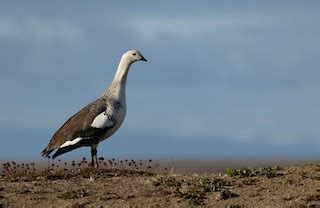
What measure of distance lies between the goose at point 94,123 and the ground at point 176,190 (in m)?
2.26

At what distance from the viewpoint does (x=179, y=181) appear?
19.1 m

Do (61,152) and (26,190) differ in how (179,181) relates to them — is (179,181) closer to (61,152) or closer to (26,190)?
(26,190)

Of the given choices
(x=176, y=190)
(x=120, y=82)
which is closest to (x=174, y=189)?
(x=176, y=190)

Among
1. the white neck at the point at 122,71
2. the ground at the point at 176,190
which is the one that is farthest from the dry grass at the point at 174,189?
the white neck at the point at 122,71

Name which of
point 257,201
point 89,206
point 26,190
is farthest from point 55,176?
point 257,201

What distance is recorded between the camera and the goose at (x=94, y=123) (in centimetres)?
2275

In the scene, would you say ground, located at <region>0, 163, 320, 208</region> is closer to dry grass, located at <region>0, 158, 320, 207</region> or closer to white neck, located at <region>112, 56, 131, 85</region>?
dry grass, located at <region>0, 158, 320, 207</region>

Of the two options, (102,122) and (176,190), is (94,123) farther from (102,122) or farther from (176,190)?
(176,190)

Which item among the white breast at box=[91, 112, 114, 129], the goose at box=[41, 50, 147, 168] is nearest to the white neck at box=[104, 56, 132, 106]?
the goose at box=[41, 50, 147, 168]

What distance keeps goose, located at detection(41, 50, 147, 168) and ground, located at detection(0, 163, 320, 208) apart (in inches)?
88.9

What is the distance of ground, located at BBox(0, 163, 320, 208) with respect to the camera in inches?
688

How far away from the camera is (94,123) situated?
2275 cm

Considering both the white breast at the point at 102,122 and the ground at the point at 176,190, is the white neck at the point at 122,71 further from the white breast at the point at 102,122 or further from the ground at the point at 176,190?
the ground at the point at 176,190

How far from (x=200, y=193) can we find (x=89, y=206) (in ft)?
7.88
